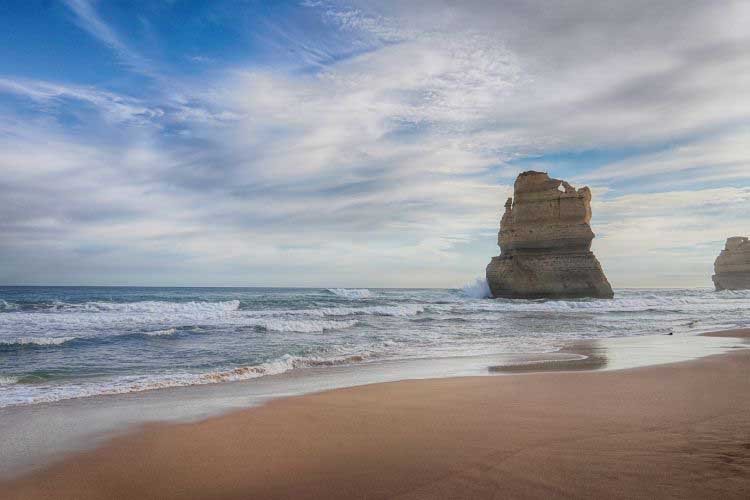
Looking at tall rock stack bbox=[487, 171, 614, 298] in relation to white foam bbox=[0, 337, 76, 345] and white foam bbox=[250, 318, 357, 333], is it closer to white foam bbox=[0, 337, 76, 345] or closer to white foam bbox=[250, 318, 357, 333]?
white foam bbox=[250, 318, 357, 333]

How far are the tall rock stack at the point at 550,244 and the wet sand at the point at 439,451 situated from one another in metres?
33.9

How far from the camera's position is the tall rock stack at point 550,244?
3825 cm

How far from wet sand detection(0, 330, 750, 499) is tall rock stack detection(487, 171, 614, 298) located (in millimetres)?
33901

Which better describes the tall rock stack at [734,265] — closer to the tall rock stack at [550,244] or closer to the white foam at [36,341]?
the tall rock stack at [550,244]

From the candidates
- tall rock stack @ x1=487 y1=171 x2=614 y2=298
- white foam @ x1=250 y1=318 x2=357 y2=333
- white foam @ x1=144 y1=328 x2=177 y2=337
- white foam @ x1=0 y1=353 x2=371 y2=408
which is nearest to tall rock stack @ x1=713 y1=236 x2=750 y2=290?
tall rock stack @ x1=487 y1=171 x2=614 y2=298

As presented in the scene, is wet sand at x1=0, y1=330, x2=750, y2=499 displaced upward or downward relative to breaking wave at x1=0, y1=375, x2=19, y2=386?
upward

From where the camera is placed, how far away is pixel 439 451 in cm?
387

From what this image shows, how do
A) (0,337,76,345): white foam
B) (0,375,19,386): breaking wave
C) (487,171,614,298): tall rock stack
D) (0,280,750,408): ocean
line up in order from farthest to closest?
1. (487,171,614,298): tall rock stack
2. (0,337,76,345): white foam
3. (0,280,750,408): ocean
4. (0,375,19,386): breaking wave

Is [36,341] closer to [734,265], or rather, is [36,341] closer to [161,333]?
[161,333]

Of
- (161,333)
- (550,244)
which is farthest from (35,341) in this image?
(550,244)

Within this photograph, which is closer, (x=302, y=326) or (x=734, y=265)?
(x=302, y=326)

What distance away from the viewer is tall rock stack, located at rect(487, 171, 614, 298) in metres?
38.2

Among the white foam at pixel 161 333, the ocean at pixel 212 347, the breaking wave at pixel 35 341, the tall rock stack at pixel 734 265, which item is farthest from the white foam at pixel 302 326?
the tall rock stack at pixel 734 265

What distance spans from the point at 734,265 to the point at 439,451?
264 ft
